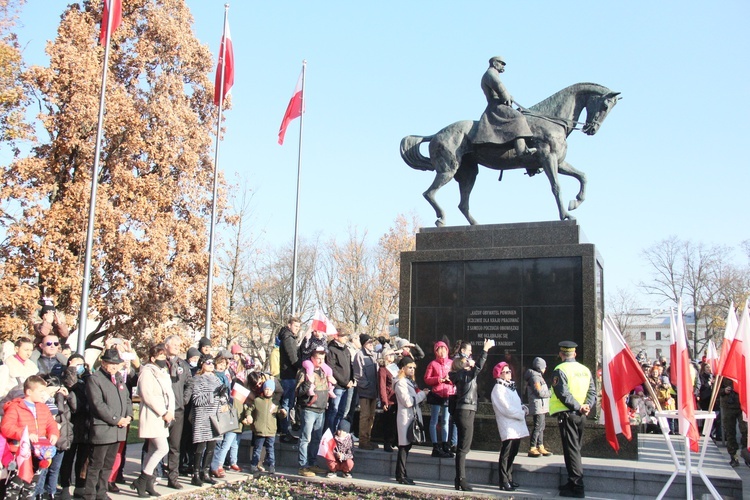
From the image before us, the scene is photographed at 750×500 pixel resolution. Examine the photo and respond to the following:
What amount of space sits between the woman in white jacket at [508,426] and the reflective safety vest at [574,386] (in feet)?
1.52

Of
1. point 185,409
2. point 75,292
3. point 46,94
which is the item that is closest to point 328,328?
point 185,409

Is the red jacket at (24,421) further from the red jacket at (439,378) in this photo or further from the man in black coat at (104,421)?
the red jacket at (439,378)

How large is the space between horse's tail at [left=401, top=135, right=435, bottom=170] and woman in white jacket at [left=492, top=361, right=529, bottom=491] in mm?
5772

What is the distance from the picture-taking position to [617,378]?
8570 mm

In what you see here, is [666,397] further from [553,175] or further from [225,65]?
[225,65]

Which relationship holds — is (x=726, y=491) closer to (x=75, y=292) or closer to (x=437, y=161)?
(x=437, y=161)

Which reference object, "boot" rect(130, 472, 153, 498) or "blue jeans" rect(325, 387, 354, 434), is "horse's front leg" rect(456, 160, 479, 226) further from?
"boot" rect(130, 472, 153, 498)

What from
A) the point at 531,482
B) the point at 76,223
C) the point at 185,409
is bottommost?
the point at 531,482

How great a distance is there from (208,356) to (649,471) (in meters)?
6.36

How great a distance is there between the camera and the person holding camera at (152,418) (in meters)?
9.01

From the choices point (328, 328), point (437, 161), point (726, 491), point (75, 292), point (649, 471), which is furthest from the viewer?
point (75, 292)

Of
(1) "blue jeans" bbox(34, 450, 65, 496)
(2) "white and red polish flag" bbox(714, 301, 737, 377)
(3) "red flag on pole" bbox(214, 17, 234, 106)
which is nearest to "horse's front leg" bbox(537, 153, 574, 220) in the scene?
(2) "white and red polish flag" bbox(714, 301, 737, 377)

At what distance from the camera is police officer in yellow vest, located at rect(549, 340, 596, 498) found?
9031 millimetres

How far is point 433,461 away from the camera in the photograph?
10445 millimetres
